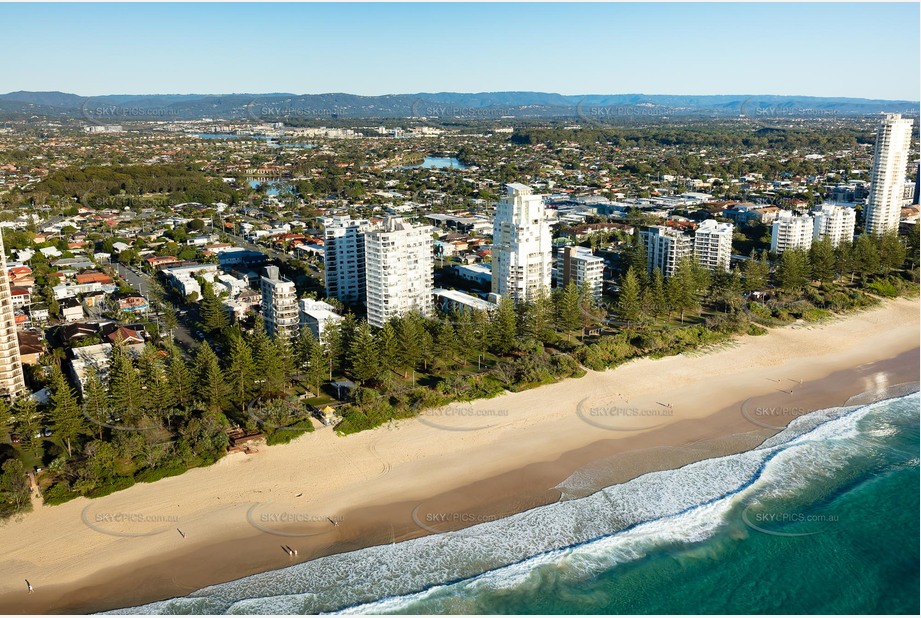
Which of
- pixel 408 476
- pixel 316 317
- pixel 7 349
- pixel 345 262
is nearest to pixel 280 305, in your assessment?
pixel 316 317

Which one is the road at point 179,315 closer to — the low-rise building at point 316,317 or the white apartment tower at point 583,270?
the low-rise building at point 316,317

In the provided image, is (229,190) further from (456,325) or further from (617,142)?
(617,142)

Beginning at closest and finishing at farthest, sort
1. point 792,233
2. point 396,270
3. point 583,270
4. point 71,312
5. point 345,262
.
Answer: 1. point 396,270
2. point 71,312
3. point 345,262
4. point 583,270
5. point 792,233

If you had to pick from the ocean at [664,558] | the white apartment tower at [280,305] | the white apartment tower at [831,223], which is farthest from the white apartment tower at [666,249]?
the white apartment tower at [280,305]

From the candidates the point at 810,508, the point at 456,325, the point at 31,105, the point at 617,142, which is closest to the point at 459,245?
the point at 456,325

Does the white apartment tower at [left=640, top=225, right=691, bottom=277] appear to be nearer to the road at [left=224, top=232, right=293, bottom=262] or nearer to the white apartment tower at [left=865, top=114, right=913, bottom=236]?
the white apartment tower at [left=865, top=114, right=913, bottom=236]

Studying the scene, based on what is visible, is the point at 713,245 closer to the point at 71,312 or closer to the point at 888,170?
the point at 888,170

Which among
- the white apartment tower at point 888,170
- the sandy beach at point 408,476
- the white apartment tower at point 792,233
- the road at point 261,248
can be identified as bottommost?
the sandy beach at point 408,476
